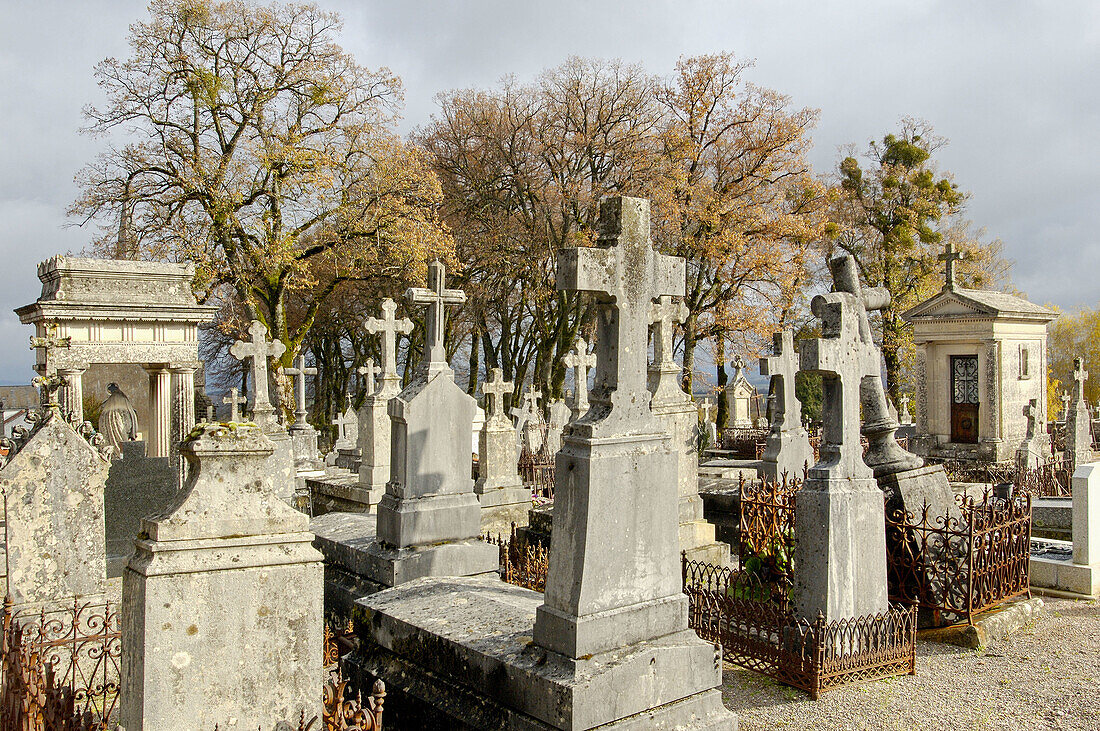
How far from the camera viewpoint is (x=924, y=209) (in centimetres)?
2812

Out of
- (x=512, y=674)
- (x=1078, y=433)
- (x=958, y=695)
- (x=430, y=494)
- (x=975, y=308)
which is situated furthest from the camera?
(x=975, y=308)

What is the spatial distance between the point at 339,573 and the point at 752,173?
20.5 metres

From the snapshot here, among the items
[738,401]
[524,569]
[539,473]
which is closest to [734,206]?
[738,401]

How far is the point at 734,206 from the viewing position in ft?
75.3

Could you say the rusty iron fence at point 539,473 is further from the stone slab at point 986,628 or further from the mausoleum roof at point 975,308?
the mausoleum roof at point 975,308

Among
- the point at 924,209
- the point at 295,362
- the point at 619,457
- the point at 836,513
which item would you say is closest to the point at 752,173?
the point at 924,209

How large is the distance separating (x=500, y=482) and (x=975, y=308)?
12477mm

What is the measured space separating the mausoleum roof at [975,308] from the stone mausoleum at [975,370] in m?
0.02

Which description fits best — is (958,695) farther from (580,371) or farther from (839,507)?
(580,371)

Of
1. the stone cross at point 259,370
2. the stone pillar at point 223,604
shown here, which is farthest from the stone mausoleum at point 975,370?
the stone pillar at point 223,604

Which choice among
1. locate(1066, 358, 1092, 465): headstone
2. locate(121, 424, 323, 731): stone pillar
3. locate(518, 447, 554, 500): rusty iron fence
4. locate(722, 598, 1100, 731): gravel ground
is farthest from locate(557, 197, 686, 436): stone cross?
locate(1066, 358, 1092, 465): headstone

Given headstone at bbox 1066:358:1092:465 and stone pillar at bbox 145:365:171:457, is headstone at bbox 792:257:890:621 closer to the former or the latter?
headstone at bbox 1066:358:1092:465

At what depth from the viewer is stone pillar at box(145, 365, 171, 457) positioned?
50.1 ft

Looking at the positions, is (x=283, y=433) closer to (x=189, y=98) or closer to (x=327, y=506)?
(x=327, y=506)
